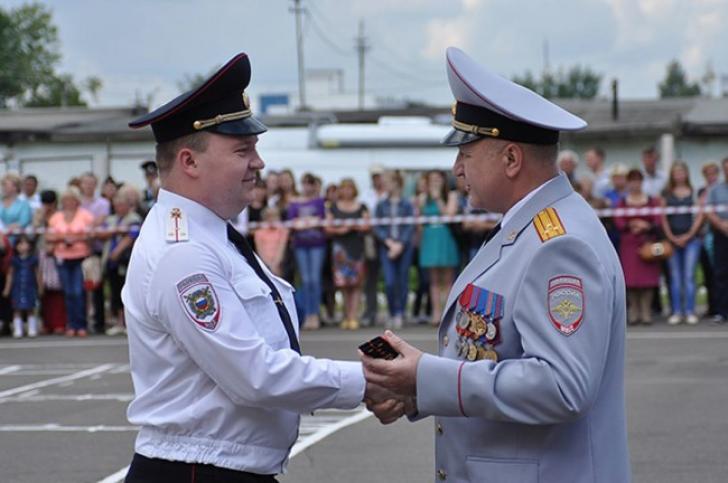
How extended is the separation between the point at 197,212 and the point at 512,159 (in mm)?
988

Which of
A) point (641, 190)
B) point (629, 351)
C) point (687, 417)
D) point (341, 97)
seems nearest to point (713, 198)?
point (641, 190)

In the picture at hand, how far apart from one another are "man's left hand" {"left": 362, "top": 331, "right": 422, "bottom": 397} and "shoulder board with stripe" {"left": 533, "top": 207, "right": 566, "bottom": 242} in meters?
0.50

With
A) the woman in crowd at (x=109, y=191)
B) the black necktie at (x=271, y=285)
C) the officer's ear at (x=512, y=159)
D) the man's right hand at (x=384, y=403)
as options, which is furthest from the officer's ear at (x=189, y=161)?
the woman in crowd at (x=109, y=191)

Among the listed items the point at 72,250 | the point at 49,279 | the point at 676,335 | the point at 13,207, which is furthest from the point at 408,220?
the point at 13,207

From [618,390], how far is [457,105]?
99 cm

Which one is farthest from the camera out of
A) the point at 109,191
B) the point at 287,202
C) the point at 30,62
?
the point at 30,62

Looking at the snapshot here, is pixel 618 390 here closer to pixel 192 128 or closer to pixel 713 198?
pixel 192 128

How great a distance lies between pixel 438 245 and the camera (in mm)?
16781

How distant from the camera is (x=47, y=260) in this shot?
1734 cm

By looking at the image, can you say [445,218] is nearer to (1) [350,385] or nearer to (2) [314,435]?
(2) [314,435]

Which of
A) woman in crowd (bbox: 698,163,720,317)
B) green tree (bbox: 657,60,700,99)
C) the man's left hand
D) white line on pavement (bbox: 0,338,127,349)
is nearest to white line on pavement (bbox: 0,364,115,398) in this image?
white line on pavement (bbox: 0,338,127,349)

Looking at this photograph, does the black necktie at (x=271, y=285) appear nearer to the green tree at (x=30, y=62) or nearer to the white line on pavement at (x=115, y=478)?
the white line on pavement at (x=115, y=478)

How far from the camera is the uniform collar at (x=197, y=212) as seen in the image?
3.99 metres

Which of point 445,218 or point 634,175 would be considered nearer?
point 634,175
